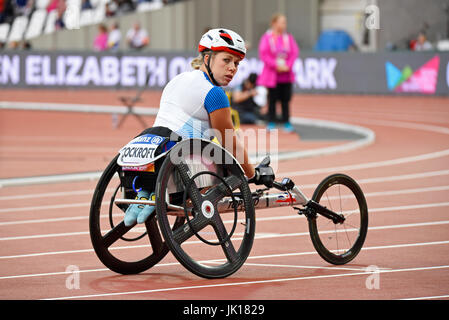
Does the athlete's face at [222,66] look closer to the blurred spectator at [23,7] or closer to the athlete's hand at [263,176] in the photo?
the athlete's hand at [263,176]

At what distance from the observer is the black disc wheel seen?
607cm

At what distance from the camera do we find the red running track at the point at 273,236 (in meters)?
6.18

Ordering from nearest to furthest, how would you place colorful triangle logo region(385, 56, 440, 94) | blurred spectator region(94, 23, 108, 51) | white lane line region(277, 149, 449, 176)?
white lane line region(277, 149, 449, 176), colorful triangle logo region(385, 56, 440, 94), blurred spectator region(94, 23, 108, 51)

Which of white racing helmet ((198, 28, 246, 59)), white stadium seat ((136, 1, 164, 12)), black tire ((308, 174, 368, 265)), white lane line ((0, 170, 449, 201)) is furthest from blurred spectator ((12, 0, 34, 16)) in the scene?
white racing helmet ((198, 28, 246, 59))

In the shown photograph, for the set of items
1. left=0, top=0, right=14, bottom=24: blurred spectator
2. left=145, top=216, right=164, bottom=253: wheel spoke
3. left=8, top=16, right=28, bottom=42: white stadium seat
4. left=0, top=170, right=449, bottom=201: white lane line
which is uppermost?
left=0, top=0, right=14, bottom=24: blurred spectator

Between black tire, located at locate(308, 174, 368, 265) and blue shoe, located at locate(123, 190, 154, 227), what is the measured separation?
1.27 meters

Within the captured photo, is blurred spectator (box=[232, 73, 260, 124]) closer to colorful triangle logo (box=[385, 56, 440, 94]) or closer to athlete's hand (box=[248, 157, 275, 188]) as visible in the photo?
colorful triangle logo (box=[385, 56, 440, 94])

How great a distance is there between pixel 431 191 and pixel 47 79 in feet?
65.1

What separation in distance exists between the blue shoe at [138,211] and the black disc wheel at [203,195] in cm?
17

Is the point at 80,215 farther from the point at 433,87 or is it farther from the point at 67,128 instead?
the point at 433,87

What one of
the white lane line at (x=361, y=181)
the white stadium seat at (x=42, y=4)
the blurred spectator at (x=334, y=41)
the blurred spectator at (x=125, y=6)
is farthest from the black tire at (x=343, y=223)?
the white stadium seat at (x=42, y=4)

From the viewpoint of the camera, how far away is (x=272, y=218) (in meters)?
9.25

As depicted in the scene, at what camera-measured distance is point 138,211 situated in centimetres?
646
